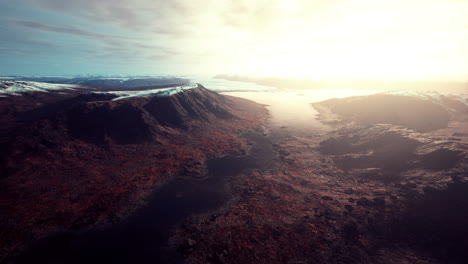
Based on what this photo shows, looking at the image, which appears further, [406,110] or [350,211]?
[406,110]

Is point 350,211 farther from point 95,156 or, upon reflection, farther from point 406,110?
point 406,110

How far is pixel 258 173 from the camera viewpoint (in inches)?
1130

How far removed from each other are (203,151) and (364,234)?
26.1m

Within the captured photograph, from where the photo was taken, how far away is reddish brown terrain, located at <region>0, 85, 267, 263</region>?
18953mm

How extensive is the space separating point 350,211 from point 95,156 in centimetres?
3608

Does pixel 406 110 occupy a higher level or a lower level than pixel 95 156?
higher

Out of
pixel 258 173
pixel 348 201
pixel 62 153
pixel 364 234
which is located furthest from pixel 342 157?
pixel 62 153

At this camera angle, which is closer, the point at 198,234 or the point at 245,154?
the point at 198,234

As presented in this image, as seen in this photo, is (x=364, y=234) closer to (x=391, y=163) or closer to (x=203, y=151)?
(x=391, y=163)

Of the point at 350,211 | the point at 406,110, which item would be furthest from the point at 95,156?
the point at 406,110

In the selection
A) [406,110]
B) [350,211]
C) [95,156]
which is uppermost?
[406,110]

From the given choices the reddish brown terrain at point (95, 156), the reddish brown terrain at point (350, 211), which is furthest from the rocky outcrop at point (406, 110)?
the reddish brown terrain at point (95, 156)

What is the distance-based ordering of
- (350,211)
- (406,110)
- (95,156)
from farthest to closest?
(406,110) < (95,156) < (350,211)

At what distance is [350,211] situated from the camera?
66.5 ft
